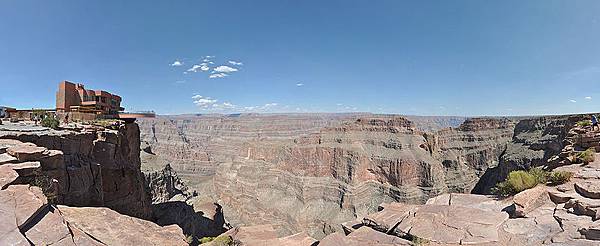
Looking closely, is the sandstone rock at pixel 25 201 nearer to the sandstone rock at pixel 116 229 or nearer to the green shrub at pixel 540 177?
the sandstone rock at pixel 116 229

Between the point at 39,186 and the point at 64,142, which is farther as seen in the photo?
the point at 64,142

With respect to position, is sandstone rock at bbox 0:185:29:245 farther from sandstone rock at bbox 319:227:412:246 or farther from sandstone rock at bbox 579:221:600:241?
sandstone rock at bbox 579:221:600:241

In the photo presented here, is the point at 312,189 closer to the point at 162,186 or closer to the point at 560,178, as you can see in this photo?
the point at 162,186

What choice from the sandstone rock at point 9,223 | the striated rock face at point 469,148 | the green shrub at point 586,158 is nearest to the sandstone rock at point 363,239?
the sandstone rock at point 9,223

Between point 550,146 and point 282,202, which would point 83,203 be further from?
point 550,146

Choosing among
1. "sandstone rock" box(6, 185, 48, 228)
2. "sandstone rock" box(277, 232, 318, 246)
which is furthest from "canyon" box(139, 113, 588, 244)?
"sandstone rock" box(6, 185, 48, 228)


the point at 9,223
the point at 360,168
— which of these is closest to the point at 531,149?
the point at 360,168

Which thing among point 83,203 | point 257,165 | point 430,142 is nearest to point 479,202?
point 83,203
